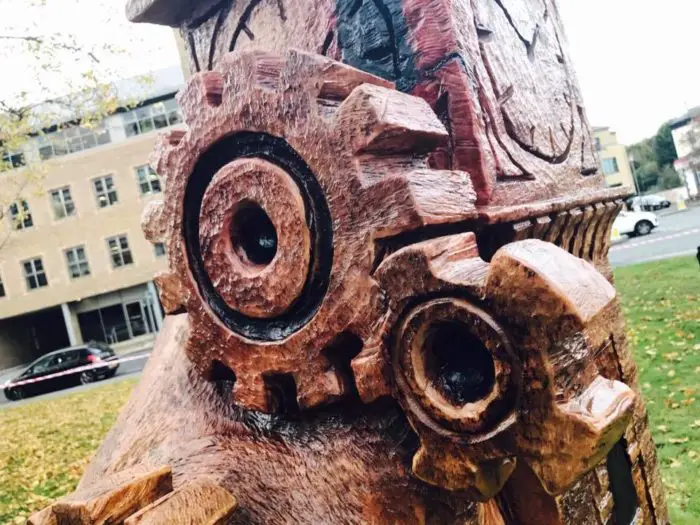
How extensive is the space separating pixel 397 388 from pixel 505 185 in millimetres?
507

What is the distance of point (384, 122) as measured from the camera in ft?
3.09

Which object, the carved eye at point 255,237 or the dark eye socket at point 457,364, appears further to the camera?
the carved eye at point 255,237

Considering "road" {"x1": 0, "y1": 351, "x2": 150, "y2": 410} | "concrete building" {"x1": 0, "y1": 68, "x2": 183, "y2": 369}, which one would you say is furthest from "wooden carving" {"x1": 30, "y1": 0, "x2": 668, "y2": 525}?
"concrete building" {"x1": 0, "y1": 68, "x2": 183, "y2": 369}

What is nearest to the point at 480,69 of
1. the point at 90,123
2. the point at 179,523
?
the point at 179,523

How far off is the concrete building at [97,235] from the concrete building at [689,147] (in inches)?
1241

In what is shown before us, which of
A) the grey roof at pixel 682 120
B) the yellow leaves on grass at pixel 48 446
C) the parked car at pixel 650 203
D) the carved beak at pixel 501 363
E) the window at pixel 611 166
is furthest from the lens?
the grey roof at pixel 682 120

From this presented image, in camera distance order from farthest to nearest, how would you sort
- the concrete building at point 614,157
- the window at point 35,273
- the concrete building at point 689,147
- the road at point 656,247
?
the concrete building at point 614,157
the concrete building at point 689,147
the window at point 35,273
the road at point 656,247

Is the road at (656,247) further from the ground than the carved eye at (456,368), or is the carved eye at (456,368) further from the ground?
the carved eye at (456,368)

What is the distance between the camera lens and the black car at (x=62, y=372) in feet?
52.3

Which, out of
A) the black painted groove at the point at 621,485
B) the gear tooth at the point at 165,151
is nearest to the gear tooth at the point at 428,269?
the gear tooth at the point at 165,151

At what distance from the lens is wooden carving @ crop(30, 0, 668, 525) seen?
83cm

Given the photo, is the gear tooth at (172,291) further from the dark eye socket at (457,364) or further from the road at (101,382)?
the road at (101,382)

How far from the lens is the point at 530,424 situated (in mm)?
821

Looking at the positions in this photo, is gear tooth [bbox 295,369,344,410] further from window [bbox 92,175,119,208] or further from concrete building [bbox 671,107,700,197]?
concrete building [bbox 671,107,700,197]
